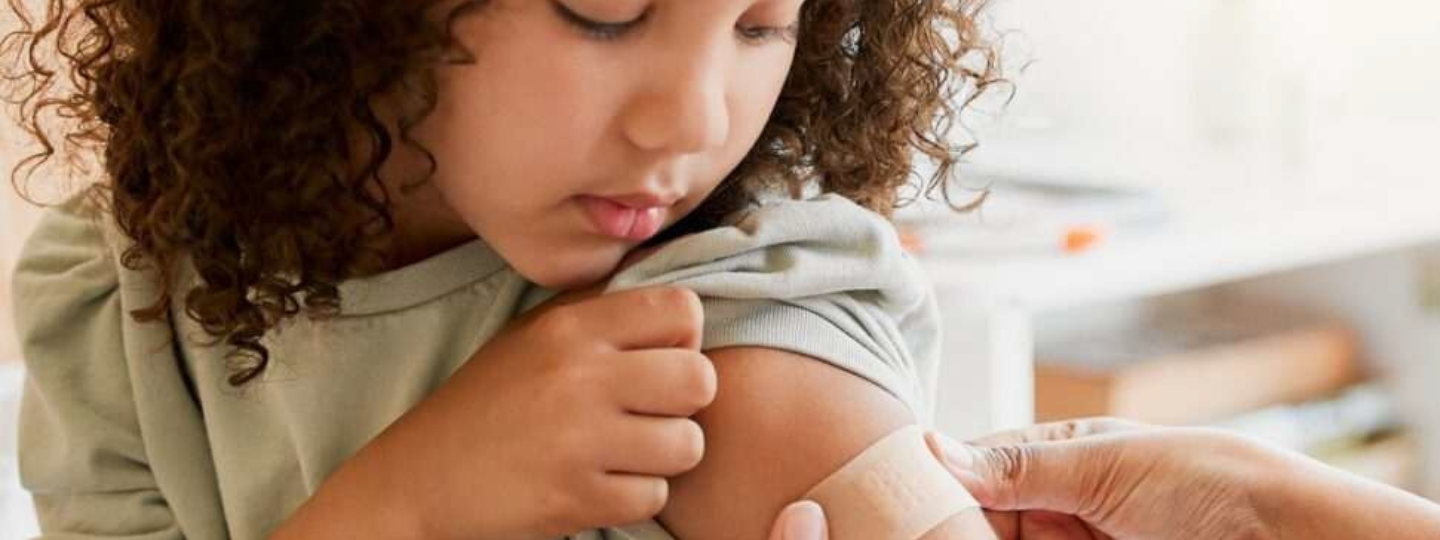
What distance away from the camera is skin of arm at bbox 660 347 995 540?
768mm

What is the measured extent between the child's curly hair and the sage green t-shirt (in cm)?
3

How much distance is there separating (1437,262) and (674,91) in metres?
1.79

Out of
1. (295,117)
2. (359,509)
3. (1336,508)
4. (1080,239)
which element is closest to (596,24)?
(295,117)

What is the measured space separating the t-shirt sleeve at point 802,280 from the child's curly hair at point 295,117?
0.24 feet

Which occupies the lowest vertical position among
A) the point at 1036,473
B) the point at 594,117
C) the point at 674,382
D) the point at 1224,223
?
the point at 1224,223

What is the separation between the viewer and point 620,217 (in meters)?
0.79

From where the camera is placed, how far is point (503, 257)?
84 cm

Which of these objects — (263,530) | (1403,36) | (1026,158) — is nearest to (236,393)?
(263,530)

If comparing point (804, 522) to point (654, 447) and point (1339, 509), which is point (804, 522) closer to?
point (654, 447)

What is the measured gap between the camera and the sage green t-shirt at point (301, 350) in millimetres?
806

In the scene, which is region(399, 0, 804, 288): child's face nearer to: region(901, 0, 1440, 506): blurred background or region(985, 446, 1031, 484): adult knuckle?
region(985, 446, 1031, 484): adult knuckle

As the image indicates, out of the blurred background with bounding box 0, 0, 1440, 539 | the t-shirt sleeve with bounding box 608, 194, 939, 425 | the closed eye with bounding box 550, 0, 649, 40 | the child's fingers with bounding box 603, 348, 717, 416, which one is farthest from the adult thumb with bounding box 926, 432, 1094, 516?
the blurred background with bounding box 0, 0, 1440, 539

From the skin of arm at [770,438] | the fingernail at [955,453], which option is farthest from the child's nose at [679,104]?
the fingernail at [955,453]

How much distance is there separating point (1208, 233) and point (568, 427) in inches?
45.3
